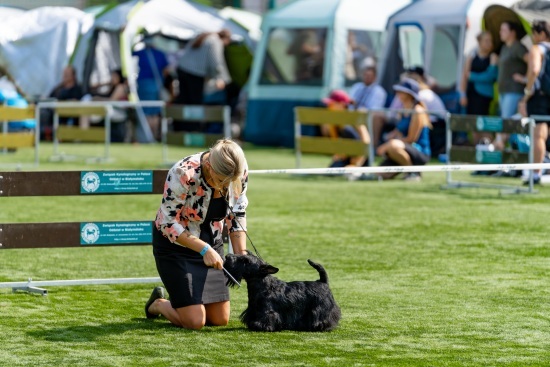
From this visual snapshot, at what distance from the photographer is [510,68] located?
1477 cm

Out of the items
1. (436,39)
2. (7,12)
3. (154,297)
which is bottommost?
(154,297)

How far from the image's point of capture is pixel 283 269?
313 inches

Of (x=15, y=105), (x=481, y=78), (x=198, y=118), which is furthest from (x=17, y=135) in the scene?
(x=481, y=78)

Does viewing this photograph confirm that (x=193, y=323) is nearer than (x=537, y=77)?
Yes

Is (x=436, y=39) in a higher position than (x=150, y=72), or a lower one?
higher

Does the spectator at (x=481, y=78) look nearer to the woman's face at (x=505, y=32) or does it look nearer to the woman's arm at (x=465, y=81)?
the woman's arm at (x=465, y=81)

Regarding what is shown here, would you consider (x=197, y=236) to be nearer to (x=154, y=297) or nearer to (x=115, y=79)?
(x=154, y=297)

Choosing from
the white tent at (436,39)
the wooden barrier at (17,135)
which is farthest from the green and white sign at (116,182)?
the white tent at (436,39)

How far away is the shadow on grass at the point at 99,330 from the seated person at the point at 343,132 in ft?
27.5

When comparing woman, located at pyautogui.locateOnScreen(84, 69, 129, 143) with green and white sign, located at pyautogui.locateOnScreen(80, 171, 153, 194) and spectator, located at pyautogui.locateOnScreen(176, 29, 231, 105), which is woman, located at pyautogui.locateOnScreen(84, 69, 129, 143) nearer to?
spectator, located at pyautogui.locateOnScreen(176, 29, 231, 105)

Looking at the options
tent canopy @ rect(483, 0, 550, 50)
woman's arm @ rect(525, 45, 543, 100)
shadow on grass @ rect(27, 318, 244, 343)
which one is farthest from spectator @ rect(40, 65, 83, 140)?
shadow on grass @ rect(27, 318, 244, 343)

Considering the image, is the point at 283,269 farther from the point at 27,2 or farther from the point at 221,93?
the point at 27,2

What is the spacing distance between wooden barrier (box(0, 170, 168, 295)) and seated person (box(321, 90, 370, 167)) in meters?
7.57

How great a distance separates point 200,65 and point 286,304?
15120 mm
